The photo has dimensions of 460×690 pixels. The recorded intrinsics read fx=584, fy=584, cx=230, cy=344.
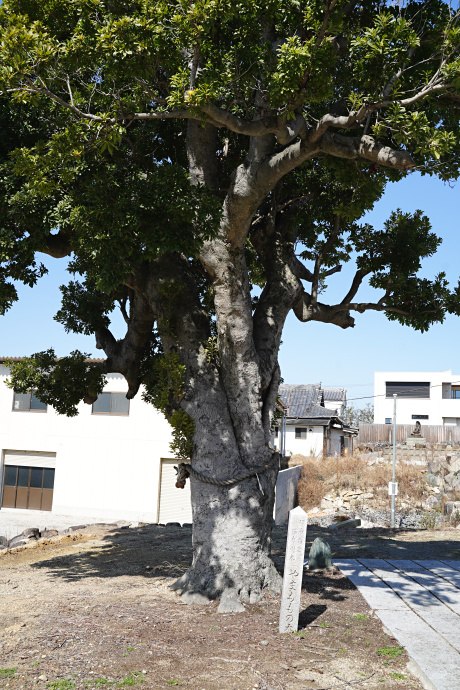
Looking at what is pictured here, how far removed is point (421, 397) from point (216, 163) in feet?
147

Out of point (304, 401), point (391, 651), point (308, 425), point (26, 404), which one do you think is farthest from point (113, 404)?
point (391, 651)

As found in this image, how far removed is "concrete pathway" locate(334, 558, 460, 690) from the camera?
5312 mm

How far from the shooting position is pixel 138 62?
6680 mm

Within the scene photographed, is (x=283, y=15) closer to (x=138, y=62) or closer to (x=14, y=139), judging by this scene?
(x=138, y=62)

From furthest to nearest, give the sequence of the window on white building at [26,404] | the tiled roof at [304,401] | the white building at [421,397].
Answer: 1. the white building at [421,397]
2. the tiled roof at [304,401]
3. the window on white building at [26,404]

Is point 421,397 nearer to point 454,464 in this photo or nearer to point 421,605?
point 454,464

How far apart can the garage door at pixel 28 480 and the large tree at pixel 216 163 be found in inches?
681

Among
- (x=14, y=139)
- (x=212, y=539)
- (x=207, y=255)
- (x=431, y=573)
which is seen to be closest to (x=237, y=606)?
(x=212, y=539)

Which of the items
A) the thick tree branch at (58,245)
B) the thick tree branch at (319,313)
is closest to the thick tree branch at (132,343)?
the thick tree branch at (58,245)

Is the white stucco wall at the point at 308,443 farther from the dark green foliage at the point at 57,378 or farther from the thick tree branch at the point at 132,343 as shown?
the dark green foliage at the point at 57,378

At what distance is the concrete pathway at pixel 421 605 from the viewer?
531 cm

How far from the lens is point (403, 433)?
40406 mm

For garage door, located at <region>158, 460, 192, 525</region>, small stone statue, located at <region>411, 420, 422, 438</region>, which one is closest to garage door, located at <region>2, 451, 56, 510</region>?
garage door, located at <region>158, 460, 192, 525</region>

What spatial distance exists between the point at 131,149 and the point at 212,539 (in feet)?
18.6
